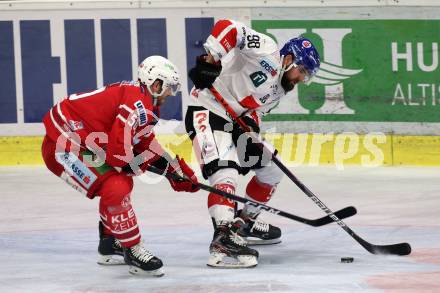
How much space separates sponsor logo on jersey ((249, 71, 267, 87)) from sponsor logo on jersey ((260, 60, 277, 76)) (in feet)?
0.11

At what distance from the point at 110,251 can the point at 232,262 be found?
569 mm

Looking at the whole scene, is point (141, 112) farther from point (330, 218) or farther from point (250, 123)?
point (330, 218)

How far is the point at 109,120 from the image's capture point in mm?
5000

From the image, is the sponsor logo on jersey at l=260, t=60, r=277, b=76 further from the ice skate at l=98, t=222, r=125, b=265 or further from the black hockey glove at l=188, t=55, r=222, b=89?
the ice skate at l=98, t=222, r=125, b=265

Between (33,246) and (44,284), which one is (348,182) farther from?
(44,284)

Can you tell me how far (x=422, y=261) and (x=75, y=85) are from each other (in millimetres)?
4079

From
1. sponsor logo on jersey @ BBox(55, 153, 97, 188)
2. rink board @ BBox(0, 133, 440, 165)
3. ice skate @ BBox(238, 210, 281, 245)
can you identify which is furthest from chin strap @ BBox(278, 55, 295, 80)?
Answer: rink board @ BBox(0, 133, 440, 165)

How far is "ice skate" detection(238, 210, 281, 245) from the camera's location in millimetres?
5832

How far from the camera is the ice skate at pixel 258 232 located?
5.83 meters

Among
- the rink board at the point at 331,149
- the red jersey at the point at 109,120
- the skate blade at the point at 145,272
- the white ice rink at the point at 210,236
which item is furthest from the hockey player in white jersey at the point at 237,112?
the rink board at the point at 331,149

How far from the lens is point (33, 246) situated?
18.9 ft

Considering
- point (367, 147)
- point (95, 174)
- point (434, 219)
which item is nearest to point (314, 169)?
point (367, 147)

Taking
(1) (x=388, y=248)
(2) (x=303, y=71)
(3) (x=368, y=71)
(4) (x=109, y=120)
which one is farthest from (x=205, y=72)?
(3) (x=368, y=71)

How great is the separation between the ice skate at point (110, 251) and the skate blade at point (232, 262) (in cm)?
43
